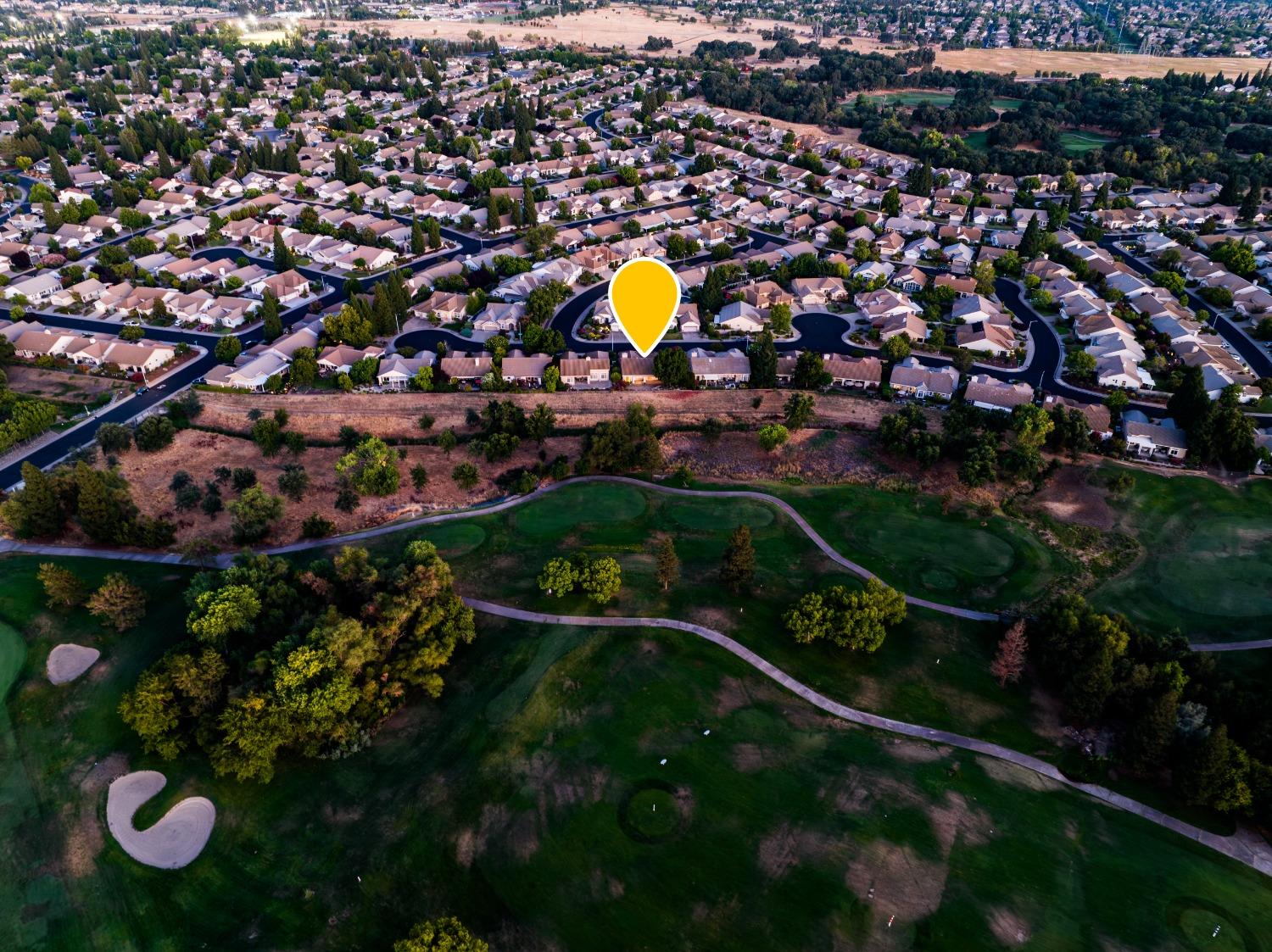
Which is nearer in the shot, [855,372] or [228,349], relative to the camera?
[855,372]

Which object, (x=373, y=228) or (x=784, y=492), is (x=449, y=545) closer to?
(x=784, y=492)

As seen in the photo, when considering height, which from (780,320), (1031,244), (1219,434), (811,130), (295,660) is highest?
(811,130)

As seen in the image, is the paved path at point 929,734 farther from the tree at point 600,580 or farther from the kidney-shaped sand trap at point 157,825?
the kidney-shaped sand trap at point 157,825

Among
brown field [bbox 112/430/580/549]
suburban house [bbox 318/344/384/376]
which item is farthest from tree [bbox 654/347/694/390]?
suburban house [bbox 318/344/384/376]

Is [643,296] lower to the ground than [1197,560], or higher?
higher

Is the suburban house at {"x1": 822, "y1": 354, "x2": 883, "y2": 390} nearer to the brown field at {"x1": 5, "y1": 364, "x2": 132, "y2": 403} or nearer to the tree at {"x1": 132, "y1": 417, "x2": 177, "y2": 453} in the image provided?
the tree at {"x1": 132, "y1": 417, "x2": 177, "y2": 453}

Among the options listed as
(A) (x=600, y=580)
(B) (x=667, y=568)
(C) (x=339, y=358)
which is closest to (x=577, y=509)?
(A) (x=600, y=580)

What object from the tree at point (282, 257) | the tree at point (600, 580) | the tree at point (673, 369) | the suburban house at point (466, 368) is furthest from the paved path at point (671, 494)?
the tree at point (282, 257)

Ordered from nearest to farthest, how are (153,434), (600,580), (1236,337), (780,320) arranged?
1. (600,580)
2. (153,434)
3. (780,320)
4. (1236,337)

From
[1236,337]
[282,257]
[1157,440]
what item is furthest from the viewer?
[282,257]

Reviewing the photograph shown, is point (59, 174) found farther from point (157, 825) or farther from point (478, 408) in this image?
point (157, 825)
